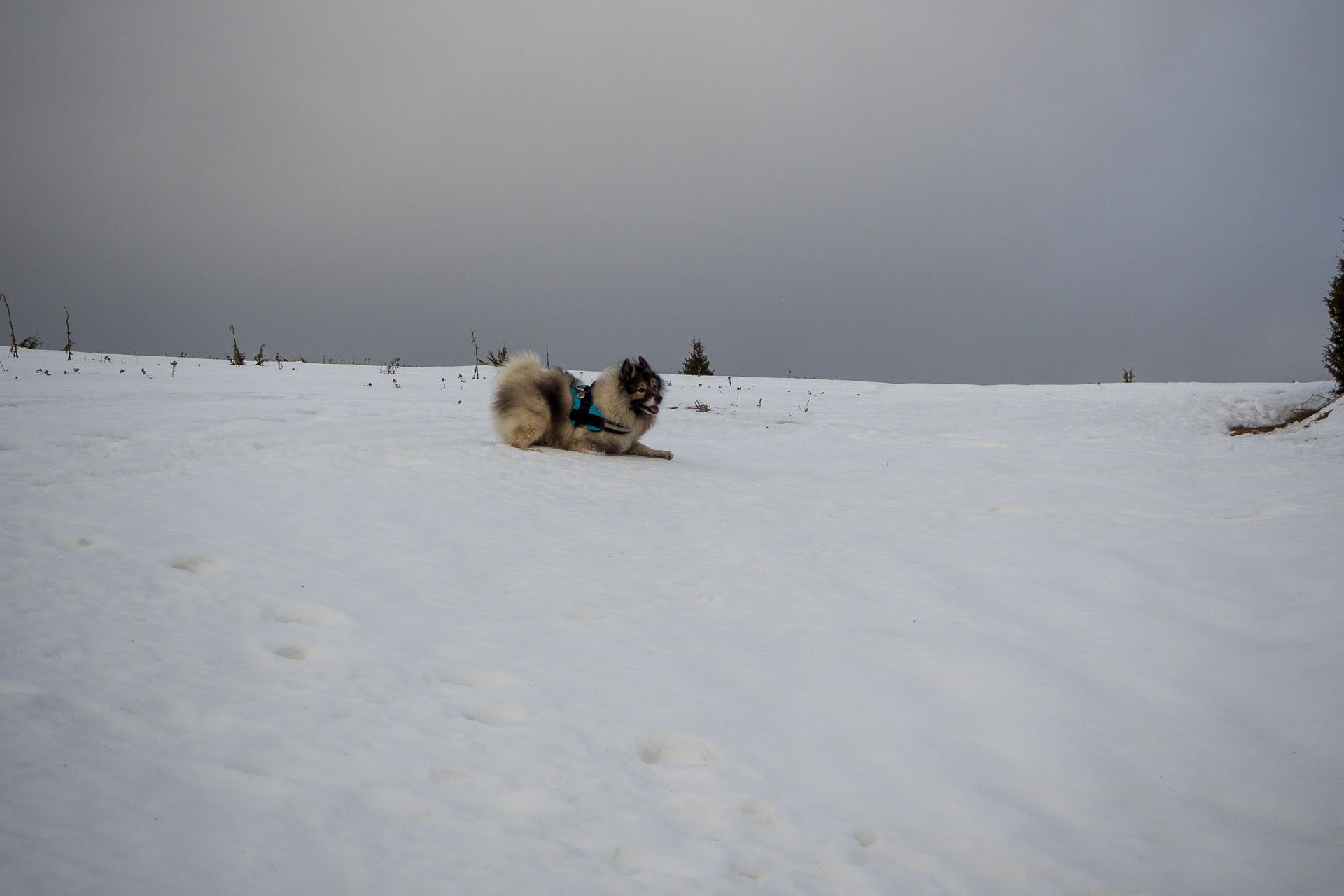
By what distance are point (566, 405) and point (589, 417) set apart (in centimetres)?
34

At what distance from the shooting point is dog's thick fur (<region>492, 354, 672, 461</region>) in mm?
7727

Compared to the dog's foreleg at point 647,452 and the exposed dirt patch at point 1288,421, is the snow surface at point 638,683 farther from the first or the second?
the exposed dirt patch at point 1288,421

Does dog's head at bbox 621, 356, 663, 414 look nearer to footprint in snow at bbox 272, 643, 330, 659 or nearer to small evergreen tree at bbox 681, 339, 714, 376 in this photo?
footprint in snow at bbox 272, 643, 330, 659

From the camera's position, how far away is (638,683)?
3.09m

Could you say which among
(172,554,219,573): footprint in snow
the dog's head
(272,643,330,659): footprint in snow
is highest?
the dog's head

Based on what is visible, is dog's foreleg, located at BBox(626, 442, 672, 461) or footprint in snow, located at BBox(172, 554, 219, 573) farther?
dog's foreleg, located at BBox(626, 442, 672, 461)

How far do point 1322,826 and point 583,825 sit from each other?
248 centimetres

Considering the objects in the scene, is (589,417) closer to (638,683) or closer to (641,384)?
(641,384)

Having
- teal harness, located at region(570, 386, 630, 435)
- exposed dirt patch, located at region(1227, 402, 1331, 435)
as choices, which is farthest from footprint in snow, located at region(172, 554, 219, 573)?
exposed dirt patch, located at region(1227, 402, 1331, 435)

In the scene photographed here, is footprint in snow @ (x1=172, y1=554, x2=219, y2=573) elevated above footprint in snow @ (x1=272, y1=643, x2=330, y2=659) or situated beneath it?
elevated above

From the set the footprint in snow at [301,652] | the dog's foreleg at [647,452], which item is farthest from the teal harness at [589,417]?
the footprint in snow at [301,652]

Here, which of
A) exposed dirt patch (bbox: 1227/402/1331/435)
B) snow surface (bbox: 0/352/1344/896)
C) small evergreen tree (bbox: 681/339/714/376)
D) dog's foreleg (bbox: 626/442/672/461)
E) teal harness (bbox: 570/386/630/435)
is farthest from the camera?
small evergreen tree (bbox: 681/339/714/376)

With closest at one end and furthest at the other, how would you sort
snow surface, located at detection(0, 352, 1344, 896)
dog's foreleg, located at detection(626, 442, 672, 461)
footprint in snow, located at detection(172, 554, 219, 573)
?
snow surface, located at detection(0, 352, 1344, 896)
footprint in snow, located at detection(172, 554, 219, 573)
dog's foreleg, located at detection(626, 442, 672, 461)

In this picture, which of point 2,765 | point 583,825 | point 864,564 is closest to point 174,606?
point 2,765
